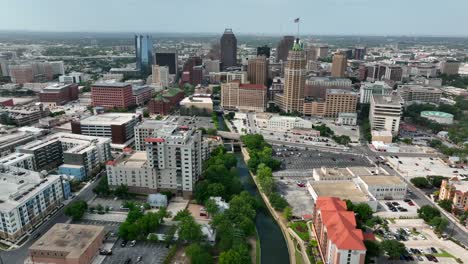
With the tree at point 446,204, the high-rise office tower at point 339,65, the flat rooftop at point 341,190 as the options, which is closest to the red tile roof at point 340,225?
the flat rooftop at point 341,190

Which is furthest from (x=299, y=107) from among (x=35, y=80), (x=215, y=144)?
(x=35, y=80)

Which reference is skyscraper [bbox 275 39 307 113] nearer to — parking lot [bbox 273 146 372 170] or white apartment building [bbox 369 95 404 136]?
white apartment building [bbox 369 95 404 136]

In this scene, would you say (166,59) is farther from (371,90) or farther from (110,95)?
(371,90)

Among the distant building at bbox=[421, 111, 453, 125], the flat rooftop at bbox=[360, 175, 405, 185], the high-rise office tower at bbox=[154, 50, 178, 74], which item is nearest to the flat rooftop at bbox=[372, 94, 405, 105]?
the distant building at bbox=[421, 111, 453, 125]

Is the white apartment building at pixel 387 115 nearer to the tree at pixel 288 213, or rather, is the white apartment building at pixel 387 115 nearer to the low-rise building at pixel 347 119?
the low-rise building at pixel 347 119

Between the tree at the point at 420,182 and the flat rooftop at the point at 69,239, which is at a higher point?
the flat rooftop at the point at 69,239

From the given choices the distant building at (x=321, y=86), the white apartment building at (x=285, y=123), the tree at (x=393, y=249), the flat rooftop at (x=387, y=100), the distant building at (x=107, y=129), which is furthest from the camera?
the distant building at (x=321, y=86)
